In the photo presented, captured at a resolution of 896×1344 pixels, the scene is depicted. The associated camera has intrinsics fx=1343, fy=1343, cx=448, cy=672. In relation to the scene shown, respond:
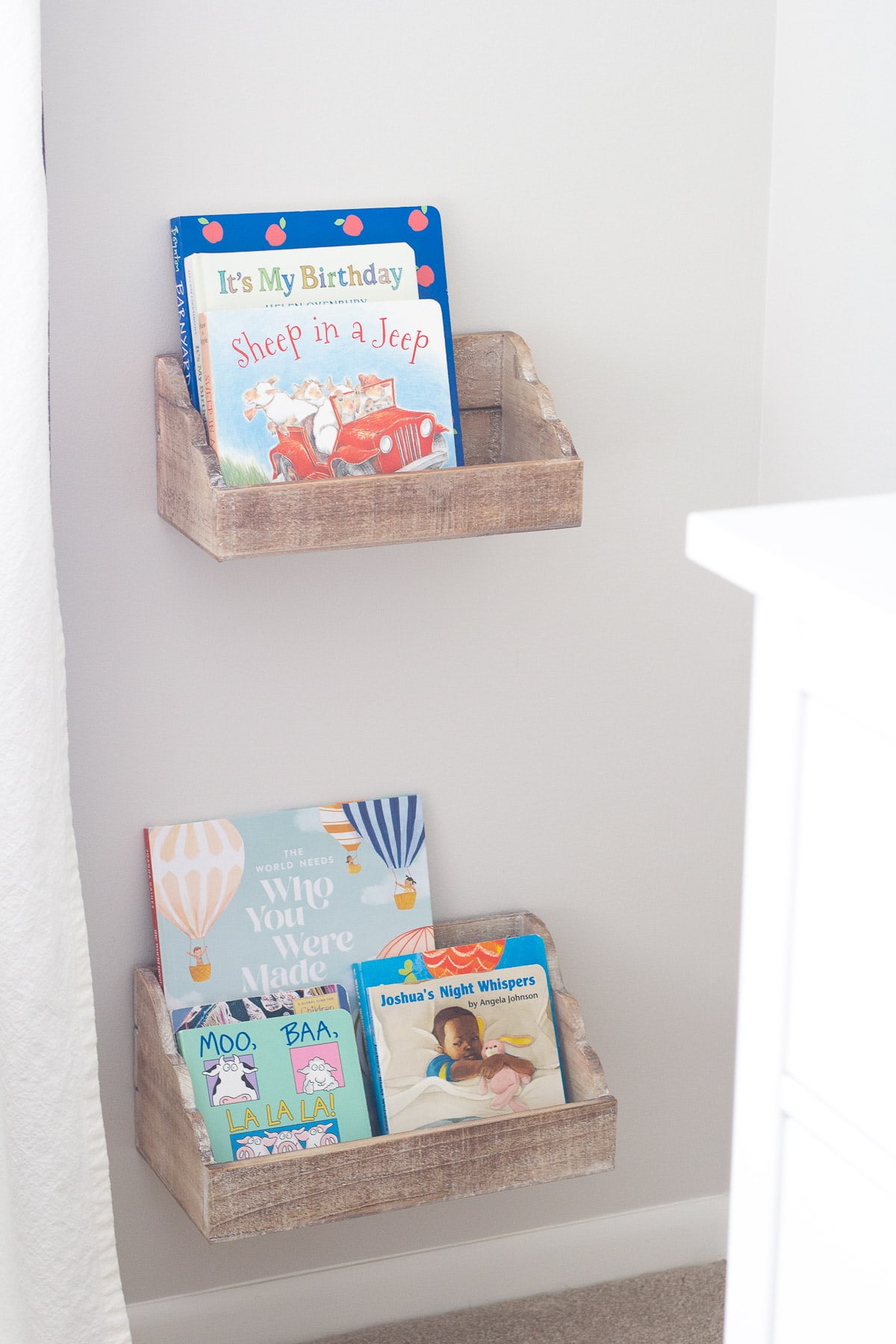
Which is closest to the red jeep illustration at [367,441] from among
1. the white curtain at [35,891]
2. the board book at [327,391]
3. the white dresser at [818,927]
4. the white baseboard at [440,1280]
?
the board book at [327,391]

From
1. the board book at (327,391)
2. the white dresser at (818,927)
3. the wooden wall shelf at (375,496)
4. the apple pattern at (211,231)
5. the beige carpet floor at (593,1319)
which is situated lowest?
the beige carpet floor at (593,1319)

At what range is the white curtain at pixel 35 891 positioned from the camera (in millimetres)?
1054

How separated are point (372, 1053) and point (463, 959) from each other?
14cm

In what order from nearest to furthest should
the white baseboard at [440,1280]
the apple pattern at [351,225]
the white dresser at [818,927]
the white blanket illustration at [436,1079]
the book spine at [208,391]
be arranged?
the white dresser at [818,927] → the book spine at [208,391] → the apple pattern at [351,225] → the white blanket illustration at [436,1079] → the white baseboard at [440,1280]

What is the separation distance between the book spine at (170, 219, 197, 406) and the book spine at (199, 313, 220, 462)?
31 mm

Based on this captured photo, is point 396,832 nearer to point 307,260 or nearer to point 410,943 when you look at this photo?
point 410,943

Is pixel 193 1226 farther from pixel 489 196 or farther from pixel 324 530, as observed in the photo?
pixel 489 196

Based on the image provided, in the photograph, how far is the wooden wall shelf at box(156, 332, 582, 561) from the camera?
113cm

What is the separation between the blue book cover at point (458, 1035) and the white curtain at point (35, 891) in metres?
0.31

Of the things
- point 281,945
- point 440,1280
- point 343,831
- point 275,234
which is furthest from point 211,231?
point 440,1280

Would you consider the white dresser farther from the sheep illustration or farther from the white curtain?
the sheep illustration

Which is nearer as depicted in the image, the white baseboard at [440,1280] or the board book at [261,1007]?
the board book at [261,1007]

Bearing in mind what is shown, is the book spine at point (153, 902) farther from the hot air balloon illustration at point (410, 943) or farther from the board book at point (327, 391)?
the board book at point (327, 391)

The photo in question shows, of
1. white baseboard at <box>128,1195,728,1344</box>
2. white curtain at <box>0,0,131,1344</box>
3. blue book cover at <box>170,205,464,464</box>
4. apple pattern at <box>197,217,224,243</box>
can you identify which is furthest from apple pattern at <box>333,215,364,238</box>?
white baseboard at <box>128,1195,728,1344</box>
